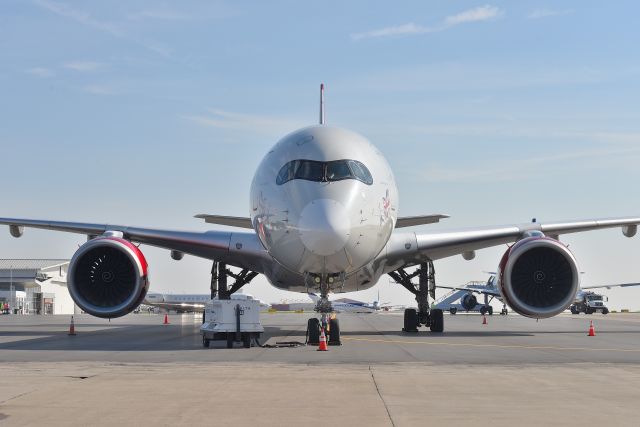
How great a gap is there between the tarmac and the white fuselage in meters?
1.82

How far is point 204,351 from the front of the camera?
16703mm

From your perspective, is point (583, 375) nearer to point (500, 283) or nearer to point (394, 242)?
point (500, 283)

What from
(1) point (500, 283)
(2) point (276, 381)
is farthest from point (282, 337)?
(2) point (276, 381)

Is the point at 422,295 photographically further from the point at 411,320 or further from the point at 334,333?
the point at 334,333

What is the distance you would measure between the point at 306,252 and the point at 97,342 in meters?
6.36

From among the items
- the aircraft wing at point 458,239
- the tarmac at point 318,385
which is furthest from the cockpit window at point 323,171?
the aircraft wing at point 458,239

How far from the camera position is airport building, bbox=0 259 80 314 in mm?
70000

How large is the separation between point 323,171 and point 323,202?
965 millimetres

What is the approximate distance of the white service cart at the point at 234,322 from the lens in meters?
18.4

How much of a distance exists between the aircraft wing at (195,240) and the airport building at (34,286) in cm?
4696

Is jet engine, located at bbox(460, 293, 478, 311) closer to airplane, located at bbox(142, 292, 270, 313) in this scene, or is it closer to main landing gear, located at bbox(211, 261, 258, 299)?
airplane, located at bbox(142, 292, 270, 313)

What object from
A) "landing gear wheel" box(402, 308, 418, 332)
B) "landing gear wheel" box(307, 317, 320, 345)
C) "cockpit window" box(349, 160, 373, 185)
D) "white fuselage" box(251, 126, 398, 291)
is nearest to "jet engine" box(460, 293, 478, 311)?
"landing gear wheel" box(402, 308, 418, 332)

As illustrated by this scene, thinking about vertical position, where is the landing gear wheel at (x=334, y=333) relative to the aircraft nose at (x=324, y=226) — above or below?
below

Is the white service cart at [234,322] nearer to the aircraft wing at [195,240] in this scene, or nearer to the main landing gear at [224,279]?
the aircraft wing at [195,240]
